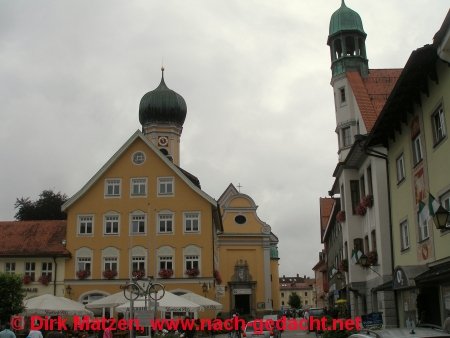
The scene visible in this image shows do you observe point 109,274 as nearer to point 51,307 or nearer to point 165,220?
point 165,220

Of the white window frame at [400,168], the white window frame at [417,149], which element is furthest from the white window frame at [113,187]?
the white window frame at [417,149]

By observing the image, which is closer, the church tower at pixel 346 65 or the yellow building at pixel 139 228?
the church tower at pixel 346 65

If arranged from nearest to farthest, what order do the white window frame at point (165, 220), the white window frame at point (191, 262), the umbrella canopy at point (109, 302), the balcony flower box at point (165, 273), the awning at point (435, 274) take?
the awning at point (435, 274)
the umbrella canopy at point (109, 302)
the balcony flower box at point (165, 273)
the white window frame at point (191, 262)
the white window frame at point (165, 220)

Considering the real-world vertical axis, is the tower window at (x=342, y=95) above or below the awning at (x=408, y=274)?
above

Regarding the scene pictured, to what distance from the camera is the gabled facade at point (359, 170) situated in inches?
1069

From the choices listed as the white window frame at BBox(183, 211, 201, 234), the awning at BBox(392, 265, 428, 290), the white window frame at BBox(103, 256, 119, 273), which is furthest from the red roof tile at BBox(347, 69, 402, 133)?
the white window frame at BBox(103, 256, 119, 273)

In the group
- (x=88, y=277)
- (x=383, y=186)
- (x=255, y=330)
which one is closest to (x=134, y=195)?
(x=88, y=277)

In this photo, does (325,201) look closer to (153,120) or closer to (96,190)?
(153,120)

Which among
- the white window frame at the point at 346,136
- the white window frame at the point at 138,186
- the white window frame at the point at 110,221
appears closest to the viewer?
the white window frame at the point at 346,136

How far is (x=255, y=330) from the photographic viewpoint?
1232 inches

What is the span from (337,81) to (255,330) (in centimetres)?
1525

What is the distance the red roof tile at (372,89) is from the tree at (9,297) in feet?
63.5

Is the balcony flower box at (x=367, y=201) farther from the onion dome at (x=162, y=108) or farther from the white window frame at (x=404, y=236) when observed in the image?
the onion dome at (x=162, y=108)

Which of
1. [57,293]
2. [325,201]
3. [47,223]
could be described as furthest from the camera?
[325,201]
